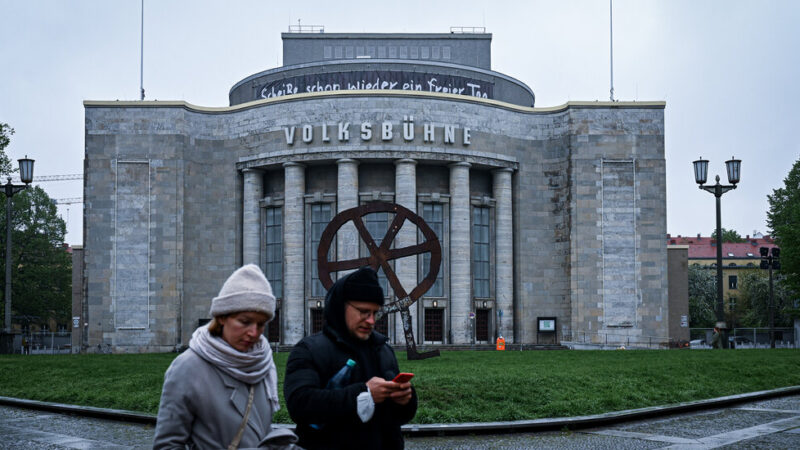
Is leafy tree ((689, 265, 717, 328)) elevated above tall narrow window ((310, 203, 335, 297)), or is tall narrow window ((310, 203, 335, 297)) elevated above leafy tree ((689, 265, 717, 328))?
tall narrow window ((310, 203, 335, 297))

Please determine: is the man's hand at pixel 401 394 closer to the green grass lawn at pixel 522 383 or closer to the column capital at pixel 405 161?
the green grass lawn at pixel 522 383

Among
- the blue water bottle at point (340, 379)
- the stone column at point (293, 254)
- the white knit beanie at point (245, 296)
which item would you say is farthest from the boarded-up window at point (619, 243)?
the white knit beanie at point (245, 296)

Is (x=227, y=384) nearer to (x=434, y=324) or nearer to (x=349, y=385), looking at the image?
(x=349, y=385)

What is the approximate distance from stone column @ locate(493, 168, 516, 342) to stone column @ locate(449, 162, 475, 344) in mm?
2223

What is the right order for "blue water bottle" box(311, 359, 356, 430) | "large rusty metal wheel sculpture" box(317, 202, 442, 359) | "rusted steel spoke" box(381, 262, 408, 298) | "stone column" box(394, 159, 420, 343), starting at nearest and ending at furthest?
1. "blue water bottle" box(311, 359, 356, 430)
2. "large rusty metal wheel sculpture" box(317, 202, 442, 359)
3. "rusted steel spoke" box(381, 262, 408, 298)
4. "stone column" box(394, 159, 420, 343)

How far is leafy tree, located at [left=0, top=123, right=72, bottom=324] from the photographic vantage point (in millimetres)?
70625

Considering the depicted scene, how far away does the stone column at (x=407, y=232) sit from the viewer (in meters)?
50.5

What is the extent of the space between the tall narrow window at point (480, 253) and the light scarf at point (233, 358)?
4926cm

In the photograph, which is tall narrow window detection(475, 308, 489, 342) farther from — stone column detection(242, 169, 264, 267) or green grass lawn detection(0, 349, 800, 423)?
green grass lawn detection(0, 349, 800, 423)

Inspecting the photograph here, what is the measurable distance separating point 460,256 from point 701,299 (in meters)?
41.1

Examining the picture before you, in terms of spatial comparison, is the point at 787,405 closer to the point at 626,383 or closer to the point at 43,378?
the point at 626,383

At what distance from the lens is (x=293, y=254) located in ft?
169

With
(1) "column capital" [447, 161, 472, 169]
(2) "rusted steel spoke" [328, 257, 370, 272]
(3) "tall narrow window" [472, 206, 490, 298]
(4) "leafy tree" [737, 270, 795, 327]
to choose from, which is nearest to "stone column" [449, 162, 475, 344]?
(1) "column capital" [447, 161, 472, 169]

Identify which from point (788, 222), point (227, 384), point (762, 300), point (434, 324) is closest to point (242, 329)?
point (227, 384)
